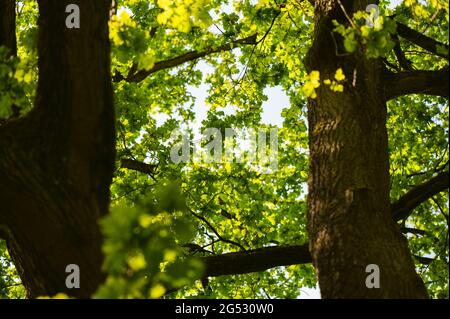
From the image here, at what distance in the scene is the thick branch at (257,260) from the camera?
5004 mm

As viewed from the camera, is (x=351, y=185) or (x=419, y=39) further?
(x=419, y=39)

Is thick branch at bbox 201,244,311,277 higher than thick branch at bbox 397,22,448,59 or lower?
lower

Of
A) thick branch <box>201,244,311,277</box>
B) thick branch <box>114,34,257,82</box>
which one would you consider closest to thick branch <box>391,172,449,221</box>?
thick branch <box>201,244,311,277</box>

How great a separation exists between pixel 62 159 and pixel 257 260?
8.37ft

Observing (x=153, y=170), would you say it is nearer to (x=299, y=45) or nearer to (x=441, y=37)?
(x=299, y=45)

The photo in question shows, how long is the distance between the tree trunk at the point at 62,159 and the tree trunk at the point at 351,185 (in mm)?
1783

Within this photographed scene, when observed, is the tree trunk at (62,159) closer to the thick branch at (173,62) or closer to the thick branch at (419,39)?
the thick branch at (419,39)

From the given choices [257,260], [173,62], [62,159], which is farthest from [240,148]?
[62,159]

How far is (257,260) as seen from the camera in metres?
5.20

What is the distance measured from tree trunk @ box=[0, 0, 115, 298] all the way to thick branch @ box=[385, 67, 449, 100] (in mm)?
2979

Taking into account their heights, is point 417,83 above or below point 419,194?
above

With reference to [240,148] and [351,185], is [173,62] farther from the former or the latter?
[351,185]

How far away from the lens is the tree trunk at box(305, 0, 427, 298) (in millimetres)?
3754

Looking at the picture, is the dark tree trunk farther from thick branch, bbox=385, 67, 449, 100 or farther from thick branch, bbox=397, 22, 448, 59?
thick branch, bbox=397, 22, 448, 59
